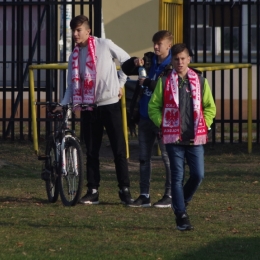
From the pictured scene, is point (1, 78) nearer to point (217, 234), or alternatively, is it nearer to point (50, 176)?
point (50, 176)

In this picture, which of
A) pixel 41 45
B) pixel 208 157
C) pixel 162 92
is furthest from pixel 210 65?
pixel 162 92

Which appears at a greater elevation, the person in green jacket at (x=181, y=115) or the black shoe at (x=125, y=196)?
the person in green jacket at (x=181, y=115)

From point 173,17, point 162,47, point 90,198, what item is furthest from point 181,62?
point 173,17

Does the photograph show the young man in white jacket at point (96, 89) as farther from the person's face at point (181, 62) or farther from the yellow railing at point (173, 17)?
the yellow railing at point (173, 17)

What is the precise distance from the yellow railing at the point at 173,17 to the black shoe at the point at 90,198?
4.03 meters

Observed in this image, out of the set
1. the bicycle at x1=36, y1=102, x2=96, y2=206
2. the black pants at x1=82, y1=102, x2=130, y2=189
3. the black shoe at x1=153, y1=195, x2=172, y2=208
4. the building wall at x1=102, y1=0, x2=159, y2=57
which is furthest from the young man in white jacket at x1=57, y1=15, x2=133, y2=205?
the building wall at x1=102, y1=0, x2=159, y2=57

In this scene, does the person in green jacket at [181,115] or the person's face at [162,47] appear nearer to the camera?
the person in green jacket at [181,115]

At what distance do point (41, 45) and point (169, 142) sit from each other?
7.32 metres

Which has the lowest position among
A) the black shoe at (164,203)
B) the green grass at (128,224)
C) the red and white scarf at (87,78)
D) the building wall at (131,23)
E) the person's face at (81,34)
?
the green grass at (128,224)

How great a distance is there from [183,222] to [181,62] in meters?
1.31

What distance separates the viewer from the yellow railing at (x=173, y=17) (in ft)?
39.7

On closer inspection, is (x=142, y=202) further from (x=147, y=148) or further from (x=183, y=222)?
(x=183, y=222)

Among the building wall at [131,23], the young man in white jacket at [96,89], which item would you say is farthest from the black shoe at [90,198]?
the building wall at [131,23]

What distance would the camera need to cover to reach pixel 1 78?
1420 cm
